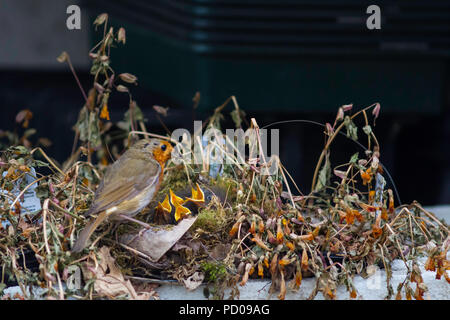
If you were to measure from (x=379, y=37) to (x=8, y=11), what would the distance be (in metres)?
3.27

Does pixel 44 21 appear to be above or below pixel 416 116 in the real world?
above

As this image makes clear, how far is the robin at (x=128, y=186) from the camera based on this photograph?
1717 millimetres

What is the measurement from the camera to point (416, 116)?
375cm

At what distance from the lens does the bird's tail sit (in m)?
1.66

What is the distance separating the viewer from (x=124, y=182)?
5.87 feet

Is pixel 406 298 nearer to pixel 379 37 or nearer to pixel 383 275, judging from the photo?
pixel 383 275

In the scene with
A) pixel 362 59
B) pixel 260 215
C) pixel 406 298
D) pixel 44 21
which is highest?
pixel 44 21

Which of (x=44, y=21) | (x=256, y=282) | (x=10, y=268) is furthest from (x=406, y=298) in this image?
(x=44, y=21)

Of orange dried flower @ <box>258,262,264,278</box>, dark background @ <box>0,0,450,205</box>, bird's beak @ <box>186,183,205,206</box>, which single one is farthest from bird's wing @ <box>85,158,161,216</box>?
dark background @ <box>0,0,450,205</box>

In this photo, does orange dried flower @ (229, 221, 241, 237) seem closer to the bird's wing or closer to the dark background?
the bird's wing

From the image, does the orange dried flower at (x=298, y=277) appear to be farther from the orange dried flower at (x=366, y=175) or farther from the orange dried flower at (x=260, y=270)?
the orange dried flower at (x=366, y=175)

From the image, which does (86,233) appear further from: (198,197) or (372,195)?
(372,195)
